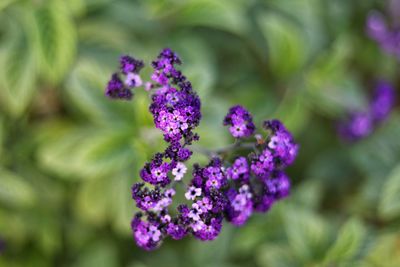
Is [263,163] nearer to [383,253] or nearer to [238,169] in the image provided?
[238,169]

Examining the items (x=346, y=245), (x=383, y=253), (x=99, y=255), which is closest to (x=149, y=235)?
(x=346, y=245)

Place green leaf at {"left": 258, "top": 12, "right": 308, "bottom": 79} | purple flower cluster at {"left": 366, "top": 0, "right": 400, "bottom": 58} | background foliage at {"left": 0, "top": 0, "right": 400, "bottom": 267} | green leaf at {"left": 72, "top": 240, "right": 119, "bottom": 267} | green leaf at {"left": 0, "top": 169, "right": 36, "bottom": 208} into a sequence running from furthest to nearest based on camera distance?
purple flower cluster at {"left": 366, "top": 0, "right": 400, "bottom": 58}
green leaf at {"left": 258, "top": 12, "right": 308, "bottom": 79}
green leaf at {"left": 72, "top": 240, "right": 119, "bottom": 267}
green leaf at {"left": 0, "top": 169, "right": 36, "bottom": 208}
background foliage at {"left": 0, "top": 0, "right": 400, "bottom": 267}

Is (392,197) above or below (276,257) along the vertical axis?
above

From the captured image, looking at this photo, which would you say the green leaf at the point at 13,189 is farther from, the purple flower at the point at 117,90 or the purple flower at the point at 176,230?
the purple flower at the point at 176,230

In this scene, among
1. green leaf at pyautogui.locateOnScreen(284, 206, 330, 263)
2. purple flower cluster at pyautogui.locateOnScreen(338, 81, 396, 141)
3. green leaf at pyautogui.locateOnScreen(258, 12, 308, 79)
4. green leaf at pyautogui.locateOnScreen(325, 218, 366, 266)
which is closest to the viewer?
green leaf at pyautogui.locateOnScreen(325, 218, 366, 266)

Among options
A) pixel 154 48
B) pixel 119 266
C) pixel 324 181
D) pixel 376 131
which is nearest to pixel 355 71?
pixel 376 131

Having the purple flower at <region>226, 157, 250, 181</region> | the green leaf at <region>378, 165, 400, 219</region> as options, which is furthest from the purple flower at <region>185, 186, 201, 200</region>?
the green leaf at <region>378, 165, 400, 219</region>

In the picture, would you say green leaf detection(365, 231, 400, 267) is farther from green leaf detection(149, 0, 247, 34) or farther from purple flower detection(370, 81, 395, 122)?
green leaf detection(149, 0, 247, 34)
